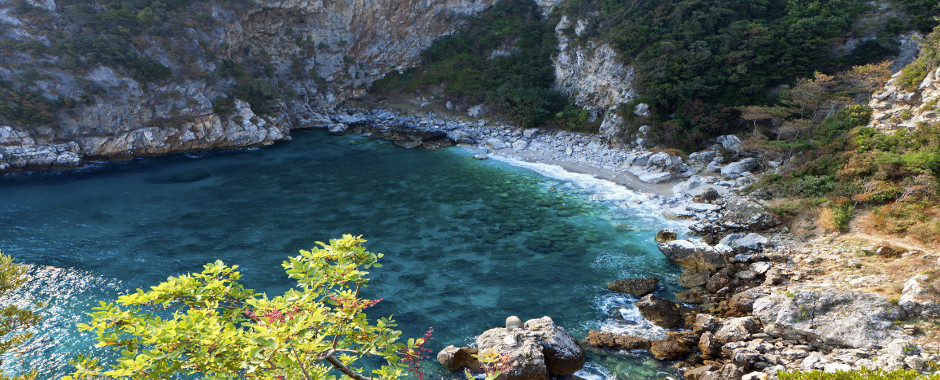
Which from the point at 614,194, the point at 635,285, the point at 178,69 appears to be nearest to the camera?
the point at 635,285

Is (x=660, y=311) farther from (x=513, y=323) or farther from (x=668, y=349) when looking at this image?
(x=513, y=323)

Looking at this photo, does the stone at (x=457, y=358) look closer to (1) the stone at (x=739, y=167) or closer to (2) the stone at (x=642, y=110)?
(1) the stone at (x=739, y=167)

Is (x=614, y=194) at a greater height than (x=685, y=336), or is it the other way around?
(x=614, y=194)

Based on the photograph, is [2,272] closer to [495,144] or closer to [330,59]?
[495,144]

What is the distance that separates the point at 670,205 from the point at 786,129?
7419mm

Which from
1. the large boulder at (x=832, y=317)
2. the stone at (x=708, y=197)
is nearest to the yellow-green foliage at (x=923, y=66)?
the stone at (x=708, y=197)

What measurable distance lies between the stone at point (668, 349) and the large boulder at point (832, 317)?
2564mm

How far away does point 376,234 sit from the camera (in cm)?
2036

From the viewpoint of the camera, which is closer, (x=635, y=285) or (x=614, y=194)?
(x=635, y=285)

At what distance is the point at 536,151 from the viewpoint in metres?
33.3

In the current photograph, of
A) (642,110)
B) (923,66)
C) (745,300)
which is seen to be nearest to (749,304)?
(745,300)

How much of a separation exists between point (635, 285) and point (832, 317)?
17.6 ft

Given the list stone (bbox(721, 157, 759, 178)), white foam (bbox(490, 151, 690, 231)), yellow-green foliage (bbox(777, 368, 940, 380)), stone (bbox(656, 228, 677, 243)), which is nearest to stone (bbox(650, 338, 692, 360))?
yellow-green foliage (bbox(777, 368, 940, 380))

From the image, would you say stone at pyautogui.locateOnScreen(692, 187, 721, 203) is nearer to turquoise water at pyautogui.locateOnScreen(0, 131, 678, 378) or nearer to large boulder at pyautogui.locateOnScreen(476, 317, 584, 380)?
turquoise water at pyautogui.locateOnScreen(0, 131, 678, 378)
